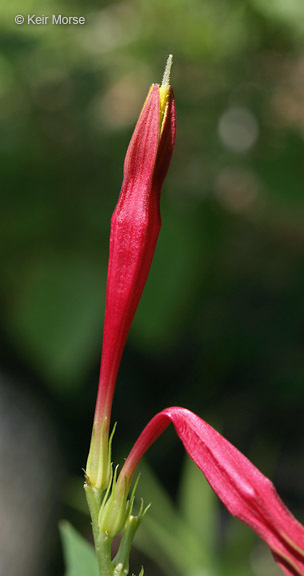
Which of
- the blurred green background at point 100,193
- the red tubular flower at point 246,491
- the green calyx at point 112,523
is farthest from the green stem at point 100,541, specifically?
the blurred green background at point 100,193

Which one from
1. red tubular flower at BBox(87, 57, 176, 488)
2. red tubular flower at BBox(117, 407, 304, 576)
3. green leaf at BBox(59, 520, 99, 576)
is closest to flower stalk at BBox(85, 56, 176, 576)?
red tubular flower at BBox(87, 57, 176, 488)

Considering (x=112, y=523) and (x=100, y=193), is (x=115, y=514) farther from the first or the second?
(x=100, y=193)

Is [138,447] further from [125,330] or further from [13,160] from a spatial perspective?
[13,160]

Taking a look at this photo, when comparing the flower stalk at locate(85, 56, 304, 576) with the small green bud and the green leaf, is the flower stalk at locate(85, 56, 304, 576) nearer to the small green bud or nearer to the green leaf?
the small green bud

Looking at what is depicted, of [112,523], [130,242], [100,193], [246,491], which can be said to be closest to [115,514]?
[112,523]

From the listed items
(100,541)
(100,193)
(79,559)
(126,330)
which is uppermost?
(100,193)

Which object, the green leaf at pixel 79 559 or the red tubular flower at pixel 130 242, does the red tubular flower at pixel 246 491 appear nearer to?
the red tubular flower at pixel 130 242

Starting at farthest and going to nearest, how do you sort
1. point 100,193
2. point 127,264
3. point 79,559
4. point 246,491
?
point 100,193 < point 79,559 < point 127,264 < point 246,491
